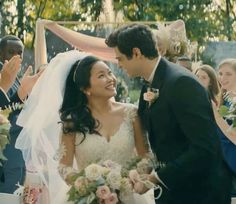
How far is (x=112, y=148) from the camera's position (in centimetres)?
414

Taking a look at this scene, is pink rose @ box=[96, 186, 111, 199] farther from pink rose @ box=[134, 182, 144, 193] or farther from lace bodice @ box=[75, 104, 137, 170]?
lace bodice @ box=[75, 104, 137, 170]

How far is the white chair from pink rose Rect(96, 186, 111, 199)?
1661mm

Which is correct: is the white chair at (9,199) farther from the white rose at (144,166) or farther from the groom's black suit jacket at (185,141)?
the groom's black suit jacket at (185,141)

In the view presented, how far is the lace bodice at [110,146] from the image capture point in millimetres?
4098

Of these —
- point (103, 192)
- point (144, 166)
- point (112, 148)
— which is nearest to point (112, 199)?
point (103, 192)

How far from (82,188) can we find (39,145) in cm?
123

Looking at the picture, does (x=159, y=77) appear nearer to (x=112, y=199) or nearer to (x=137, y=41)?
(x=137, y=41)

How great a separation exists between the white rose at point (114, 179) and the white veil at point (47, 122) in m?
0.82

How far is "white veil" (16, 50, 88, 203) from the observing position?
441cm

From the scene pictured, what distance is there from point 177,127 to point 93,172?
0.53m

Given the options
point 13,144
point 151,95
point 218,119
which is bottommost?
point 13,144

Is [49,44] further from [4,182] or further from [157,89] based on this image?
[157,89]

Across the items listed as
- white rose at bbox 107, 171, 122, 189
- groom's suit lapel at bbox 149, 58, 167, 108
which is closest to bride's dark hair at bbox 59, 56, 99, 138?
white rose at bbox 107, 171, 122, 189

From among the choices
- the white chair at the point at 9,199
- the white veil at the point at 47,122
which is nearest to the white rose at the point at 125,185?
the white veil at the point at 47,122
